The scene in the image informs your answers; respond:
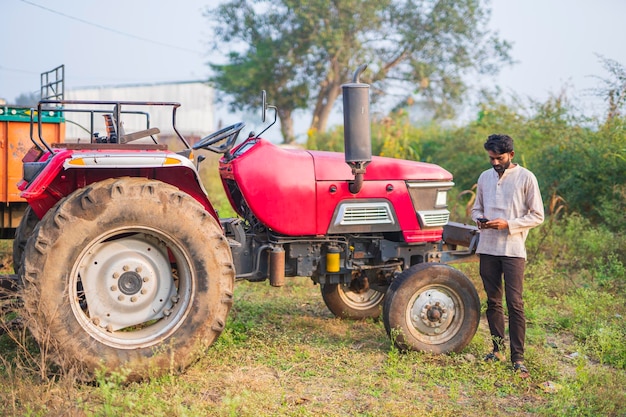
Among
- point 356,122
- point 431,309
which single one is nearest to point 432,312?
point 431,309

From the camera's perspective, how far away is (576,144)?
33.5ft

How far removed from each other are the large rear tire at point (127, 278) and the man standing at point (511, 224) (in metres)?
1.97

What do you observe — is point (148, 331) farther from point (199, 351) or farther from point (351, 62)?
point (351, 62)

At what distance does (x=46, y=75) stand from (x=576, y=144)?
798 centimetres

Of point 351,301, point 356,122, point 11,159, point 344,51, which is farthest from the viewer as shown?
point 344,51

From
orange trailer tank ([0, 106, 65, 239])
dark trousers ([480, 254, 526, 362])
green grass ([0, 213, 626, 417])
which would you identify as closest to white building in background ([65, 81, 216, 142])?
orange trailer tank ([0, 106, 65, 239])

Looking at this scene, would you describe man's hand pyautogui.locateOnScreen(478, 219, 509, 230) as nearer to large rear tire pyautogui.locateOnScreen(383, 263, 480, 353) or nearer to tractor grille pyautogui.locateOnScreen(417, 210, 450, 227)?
large rear tire pyautogui.locateOnScreen(383, 263, 480, 353)

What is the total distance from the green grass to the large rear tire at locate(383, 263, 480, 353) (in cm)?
12

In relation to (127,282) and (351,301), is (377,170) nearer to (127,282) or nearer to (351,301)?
(351,301)

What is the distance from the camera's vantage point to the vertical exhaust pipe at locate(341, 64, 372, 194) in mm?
4473

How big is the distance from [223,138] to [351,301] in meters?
2.03

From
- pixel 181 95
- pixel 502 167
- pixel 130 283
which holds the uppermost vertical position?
pixel 181 95

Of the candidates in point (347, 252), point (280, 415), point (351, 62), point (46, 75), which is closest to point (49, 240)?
point (280, 415)

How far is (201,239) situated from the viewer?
435 centimetres
